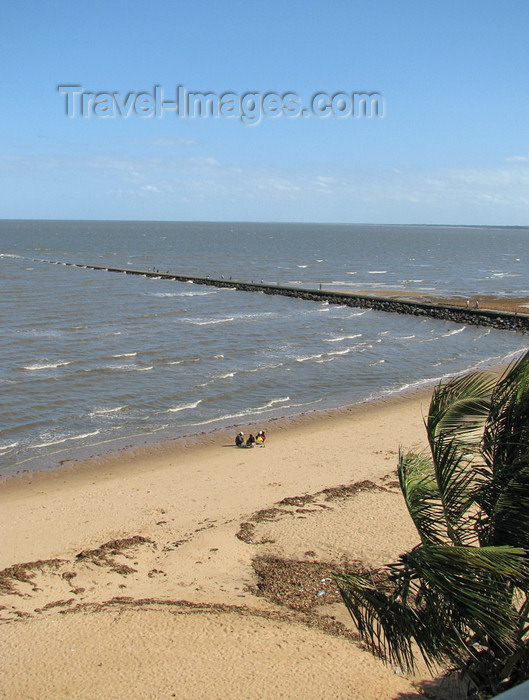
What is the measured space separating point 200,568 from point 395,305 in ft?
155

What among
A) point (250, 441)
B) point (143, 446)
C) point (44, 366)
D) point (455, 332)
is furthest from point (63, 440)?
point (455, 332)

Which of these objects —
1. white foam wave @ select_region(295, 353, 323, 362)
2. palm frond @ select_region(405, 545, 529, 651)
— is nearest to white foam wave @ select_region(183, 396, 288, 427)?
white foam wave @ select_region(295, 353, 323, 362)

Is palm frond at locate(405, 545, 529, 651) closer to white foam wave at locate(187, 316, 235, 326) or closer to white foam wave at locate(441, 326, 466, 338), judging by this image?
white foam wave at locate(441, 326, 466, 338)

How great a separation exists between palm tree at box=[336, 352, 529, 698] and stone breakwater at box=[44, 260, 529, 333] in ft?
144

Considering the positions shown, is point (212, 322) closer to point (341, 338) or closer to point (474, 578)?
point (341, 338)

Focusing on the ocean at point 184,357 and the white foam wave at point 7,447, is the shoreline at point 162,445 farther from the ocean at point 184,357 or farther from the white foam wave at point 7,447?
the white foam wave at point 7,447

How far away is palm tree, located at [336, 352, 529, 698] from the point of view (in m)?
5.80

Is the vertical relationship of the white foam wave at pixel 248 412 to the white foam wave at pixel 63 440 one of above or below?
above

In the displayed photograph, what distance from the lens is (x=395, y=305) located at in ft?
190

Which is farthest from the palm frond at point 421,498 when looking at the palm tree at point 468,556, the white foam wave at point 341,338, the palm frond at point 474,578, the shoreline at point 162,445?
the white foam wave at point 341,338

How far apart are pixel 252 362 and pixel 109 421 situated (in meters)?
11.7

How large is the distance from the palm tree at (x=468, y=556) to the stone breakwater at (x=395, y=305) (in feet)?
144

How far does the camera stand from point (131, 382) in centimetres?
3075

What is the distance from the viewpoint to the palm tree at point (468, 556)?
5805 mm
